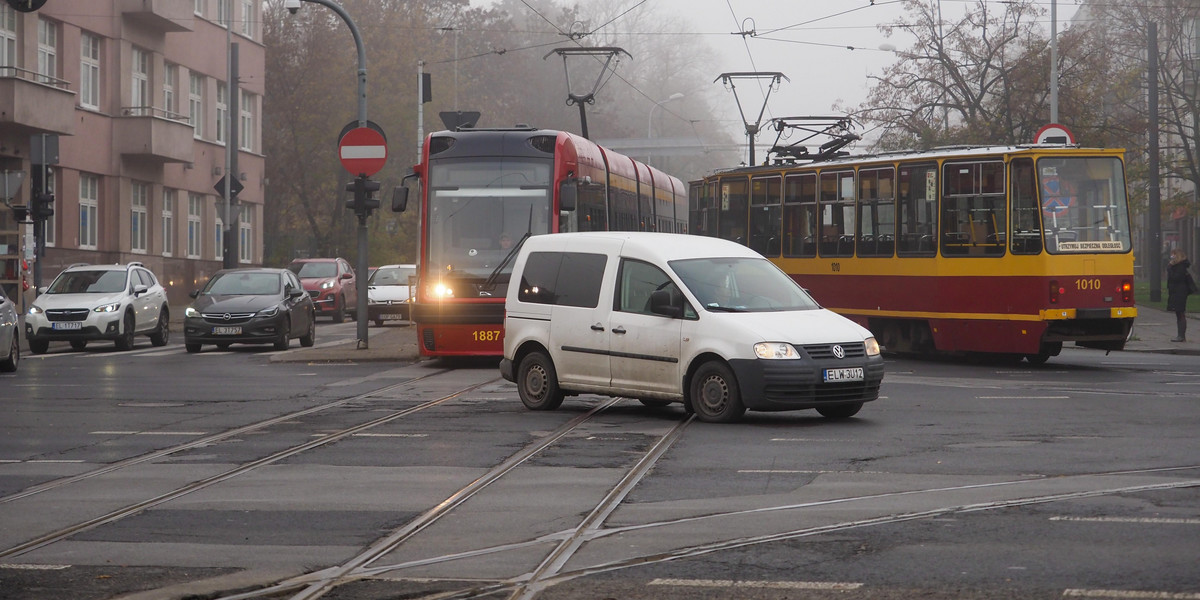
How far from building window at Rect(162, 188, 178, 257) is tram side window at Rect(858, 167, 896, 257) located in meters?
30.9

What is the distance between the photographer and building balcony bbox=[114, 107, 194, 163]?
153ft

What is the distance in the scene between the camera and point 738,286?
15.4 meters

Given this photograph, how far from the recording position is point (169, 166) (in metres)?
51.4

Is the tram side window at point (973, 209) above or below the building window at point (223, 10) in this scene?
below

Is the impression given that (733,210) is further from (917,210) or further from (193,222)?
(193,222)

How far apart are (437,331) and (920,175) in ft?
24.4

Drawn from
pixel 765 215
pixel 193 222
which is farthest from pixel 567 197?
pixel 193 222

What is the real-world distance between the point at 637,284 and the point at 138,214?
36.3m

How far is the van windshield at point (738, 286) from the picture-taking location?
15125 millimetres

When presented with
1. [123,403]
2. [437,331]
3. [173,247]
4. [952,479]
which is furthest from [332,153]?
[952,479]

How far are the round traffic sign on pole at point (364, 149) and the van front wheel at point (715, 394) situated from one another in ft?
39.1

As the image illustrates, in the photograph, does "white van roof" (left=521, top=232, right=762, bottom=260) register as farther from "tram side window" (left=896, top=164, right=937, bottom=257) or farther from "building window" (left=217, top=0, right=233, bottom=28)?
"building window" (left=217, top=0, right=233, bottom=28)

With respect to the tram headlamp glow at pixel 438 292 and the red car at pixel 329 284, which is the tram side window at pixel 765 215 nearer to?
the tram headlamp glow at pixel 438 292

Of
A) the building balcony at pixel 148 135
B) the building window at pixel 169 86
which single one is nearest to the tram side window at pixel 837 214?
the building balcony at pixel 148 135
